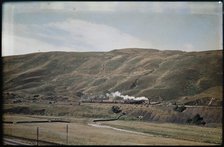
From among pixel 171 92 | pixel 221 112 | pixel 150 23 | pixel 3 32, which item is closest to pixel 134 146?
pixel 171 92

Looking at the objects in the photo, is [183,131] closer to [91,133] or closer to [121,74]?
[121,74]

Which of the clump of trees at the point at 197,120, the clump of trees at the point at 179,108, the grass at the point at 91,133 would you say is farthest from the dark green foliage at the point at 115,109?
the clump of trees at the point at 197,120

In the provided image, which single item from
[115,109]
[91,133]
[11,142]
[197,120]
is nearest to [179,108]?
[197,120]

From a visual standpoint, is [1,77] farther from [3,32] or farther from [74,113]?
[74,113]

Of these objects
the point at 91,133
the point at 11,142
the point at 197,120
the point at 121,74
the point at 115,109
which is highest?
the point at 121,74

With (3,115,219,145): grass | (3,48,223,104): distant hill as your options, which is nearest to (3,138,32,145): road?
(3,115,219,145): grass

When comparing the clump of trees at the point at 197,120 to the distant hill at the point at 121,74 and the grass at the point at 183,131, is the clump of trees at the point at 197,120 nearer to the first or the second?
the grass at the point at 183,131

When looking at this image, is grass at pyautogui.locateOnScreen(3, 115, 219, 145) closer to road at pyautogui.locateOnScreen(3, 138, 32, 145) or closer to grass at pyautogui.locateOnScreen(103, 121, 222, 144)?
grass at pyautogui.locateOnScreen(103, 121, 222, 144)

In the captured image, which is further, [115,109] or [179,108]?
[115,109]
